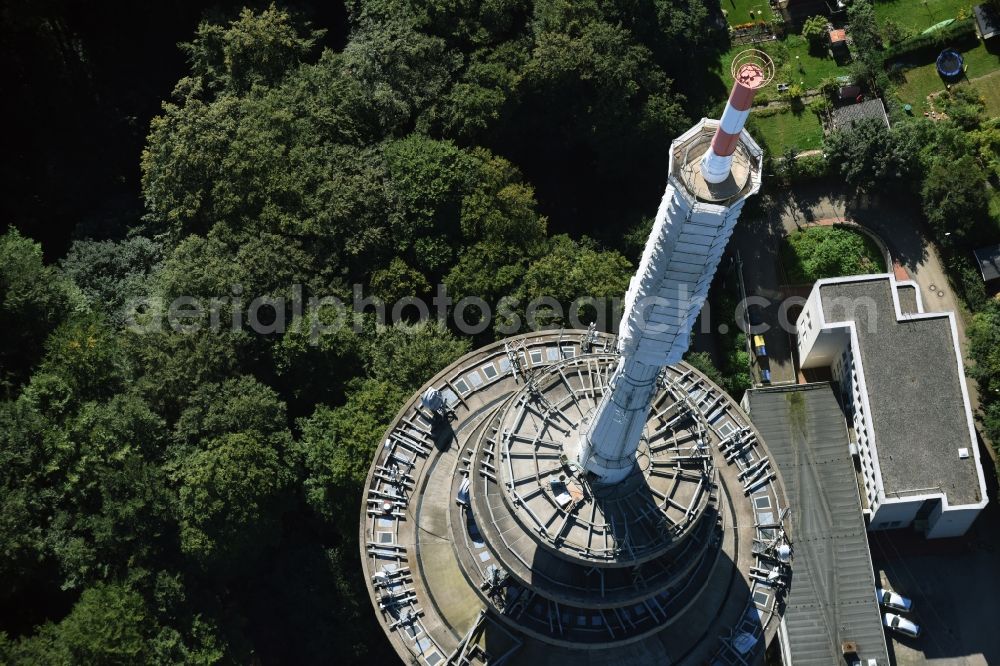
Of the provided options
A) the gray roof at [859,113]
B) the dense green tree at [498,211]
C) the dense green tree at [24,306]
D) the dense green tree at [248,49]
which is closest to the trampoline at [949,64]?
the gray roof at [859,113]

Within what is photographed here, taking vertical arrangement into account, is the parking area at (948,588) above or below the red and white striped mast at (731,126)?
below

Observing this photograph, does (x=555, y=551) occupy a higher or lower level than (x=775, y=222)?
lower

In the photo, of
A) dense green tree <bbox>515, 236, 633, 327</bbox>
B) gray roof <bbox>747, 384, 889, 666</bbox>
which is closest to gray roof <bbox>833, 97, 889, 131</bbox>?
gray roof <bbox>747, 384, 889, 666</bbox>

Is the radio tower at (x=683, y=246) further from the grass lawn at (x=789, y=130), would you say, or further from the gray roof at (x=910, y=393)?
the grass lawn at (x=789, y=130)

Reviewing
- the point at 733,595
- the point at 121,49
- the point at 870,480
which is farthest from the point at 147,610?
the point at 870,480

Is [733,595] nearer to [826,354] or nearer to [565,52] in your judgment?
[826,354]
